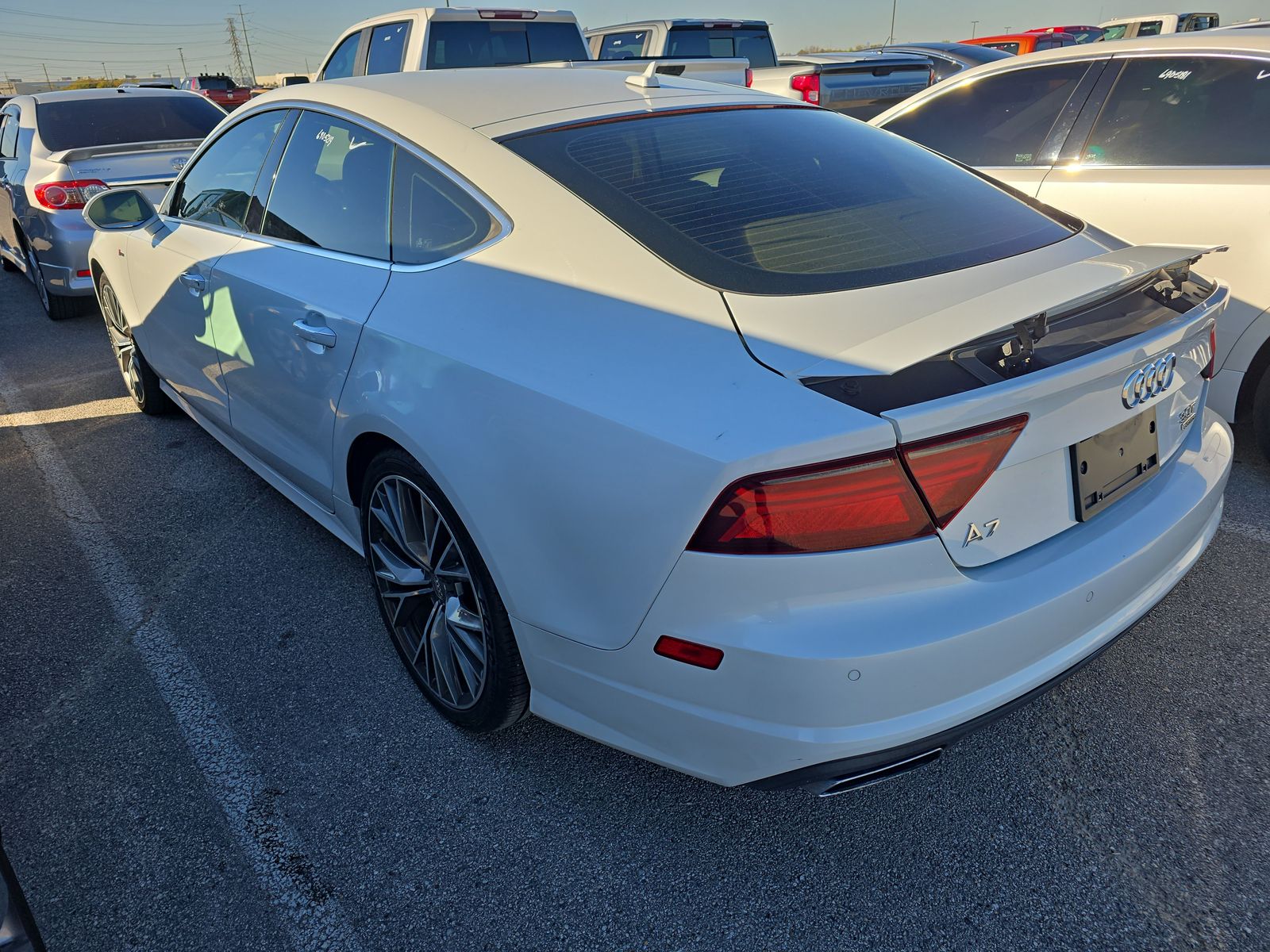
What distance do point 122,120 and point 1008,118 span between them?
6925mm

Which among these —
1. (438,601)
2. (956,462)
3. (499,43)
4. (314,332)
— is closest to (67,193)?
(499,43)

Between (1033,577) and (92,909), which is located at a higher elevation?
(1033,577)

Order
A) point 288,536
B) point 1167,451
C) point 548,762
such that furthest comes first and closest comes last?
point 288,536 < point 548,762 < point 1167,451

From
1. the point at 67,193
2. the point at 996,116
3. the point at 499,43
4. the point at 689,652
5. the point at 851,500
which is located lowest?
the point at 689,652

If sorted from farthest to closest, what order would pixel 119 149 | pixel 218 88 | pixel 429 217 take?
1. pixel 218 88
2. pixel 119 149
3. pixel 429 217

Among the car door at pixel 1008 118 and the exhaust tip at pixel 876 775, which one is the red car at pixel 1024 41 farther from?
the exhaust tip at pixel 876 775

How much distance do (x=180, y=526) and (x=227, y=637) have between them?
0.97 m

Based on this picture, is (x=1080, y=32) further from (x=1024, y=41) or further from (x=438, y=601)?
(x=438, y=601)

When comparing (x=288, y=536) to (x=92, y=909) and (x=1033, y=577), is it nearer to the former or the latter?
(x=92, y=909)

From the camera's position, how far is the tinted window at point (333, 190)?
2533mm

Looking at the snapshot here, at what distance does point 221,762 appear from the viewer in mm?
2375

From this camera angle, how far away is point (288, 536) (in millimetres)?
3570

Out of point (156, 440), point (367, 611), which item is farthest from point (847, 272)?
point (156, 440)

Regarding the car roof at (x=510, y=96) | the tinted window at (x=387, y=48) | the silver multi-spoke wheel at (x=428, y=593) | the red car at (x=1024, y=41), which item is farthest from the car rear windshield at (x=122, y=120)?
the red car at (x=1024, y=41)
